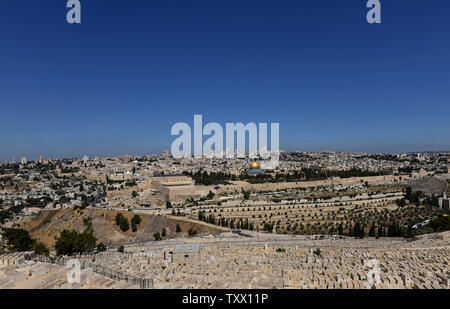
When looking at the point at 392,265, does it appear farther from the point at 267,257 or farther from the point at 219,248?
the point at 219,248

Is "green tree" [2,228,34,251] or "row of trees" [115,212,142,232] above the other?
"green tree" [2,228,34,251]

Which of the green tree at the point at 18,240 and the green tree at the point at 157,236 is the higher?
the green tree at the point at 18,240

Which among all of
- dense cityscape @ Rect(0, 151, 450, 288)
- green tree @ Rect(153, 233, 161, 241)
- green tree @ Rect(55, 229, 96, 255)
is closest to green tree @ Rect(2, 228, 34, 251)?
dense cityscape @ Rect(0, 151, 450, 288)

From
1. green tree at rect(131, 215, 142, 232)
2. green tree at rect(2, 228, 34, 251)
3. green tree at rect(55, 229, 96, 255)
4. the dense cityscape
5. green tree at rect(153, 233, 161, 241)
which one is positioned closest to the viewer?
the dense cityscape

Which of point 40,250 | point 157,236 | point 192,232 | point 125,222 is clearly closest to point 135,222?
point 125,222

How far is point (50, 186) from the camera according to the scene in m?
56.2

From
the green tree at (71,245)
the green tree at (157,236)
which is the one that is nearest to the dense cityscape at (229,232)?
the green tree at (71,245)

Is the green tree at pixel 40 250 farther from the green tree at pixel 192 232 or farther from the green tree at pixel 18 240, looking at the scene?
the green tree at pixel 192 232

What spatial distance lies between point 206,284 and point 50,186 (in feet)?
184

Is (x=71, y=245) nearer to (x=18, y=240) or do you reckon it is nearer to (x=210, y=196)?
(x=18, y=240)

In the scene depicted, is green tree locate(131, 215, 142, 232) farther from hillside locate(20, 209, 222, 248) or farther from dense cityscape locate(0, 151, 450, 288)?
hillside locate(20, 209, 222, 248)
